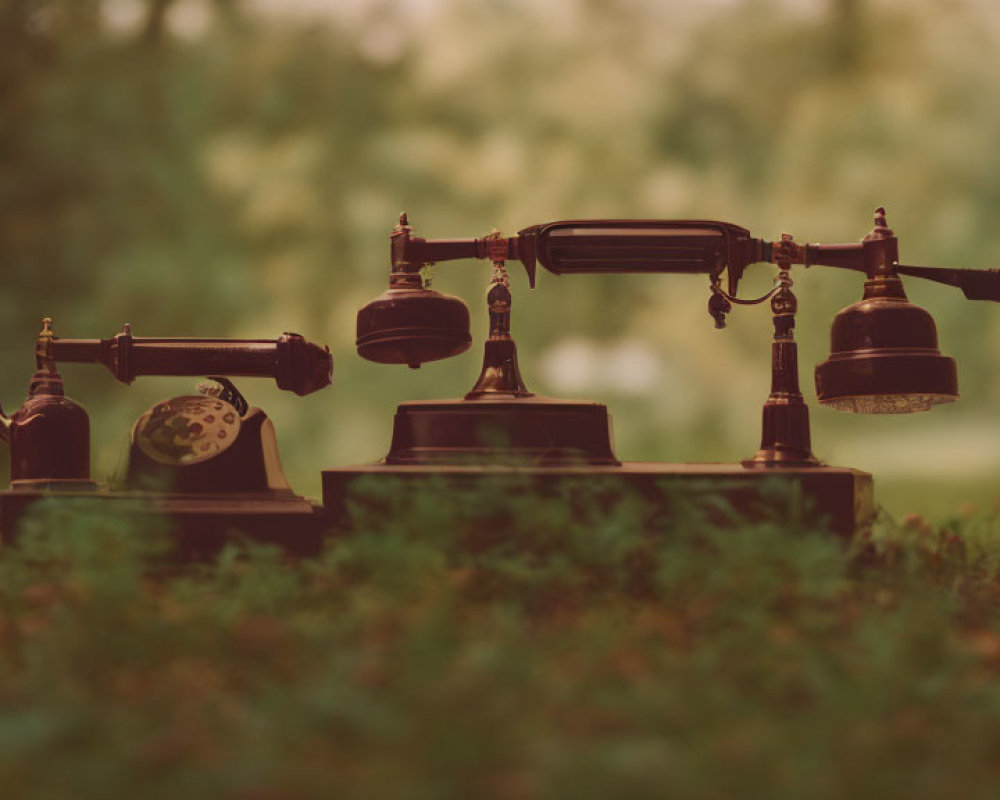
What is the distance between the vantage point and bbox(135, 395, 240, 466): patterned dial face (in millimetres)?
2137

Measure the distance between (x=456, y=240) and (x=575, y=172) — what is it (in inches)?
114

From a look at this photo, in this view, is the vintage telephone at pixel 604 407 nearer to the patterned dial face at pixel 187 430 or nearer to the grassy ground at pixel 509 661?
the grassy ground at pixel 509 661

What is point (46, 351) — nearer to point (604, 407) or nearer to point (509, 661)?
point (604, 407)

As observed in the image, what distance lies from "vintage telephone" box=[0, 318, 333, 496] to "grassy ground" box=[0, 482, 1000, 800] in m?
0.20

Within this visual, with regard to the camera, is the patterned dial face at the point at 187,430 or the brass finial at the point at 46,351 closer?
the patterned dial face at the point at 187,430

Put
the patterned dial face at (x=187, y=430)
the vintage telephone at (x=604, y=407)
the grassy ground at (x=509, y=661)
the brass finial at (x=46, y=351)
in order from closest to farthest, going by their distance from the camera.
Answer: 1. the grassy ground at (x=509, y=661)
2. the vintage telephone at (x=604, y=407)
3. the patterned dial face at (x=187, y=430)
4. the brass finial at (x=46, y=351)

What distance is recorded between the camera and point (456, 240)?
2258 millimetres

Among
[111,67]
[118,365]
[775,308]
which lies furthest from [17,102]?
[775,308]

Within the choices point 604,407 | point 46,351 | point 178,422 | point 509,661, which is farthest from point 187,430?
point 509,661

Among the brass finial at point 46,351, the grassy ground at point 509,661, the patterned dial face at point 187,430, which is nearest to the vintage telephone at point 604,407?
the grassy ground at point 509,661

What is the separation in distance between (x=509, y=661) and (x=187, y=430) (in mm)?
1239

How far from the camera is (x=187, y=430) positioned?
2.18m

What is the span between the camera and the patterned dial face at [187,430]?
7.01ft

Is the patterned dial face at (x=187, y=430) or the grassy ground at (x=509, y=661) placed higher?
the patterned dial face at (x=187, y=430)
